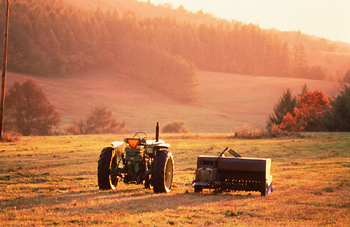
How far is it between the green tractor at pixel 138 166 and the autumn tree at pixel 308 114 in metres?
31.0

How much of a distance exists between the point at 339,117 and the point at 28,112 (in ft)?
105

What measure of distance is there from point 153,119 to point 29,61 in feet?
109

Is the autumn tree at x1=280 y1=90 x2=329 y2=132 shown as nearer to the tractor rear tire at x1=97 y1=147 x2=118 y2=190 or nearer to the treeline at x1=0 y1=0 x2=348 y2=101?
the tractor rear tire at x1=97 y1=147 x2=118 y2=190

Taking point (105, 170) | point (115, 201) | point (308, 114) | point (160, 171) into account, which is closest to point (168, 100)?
point (308, 114)

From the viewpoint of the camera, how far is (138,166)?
1245 cm

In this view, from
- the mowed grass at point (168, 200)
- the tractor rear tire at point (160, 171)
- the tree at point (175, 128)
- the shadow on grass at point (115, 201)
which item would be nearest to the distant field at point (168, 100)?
the tree at point (175, 128)

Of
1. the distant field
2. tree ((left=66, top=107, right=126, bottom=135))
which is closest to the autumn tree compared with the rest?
the distant field

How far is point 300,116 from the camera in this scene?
144ft

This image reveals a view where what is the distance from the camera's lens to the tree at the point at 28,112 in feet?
166

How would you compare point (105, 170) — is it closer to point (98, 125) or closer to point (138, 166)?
point (138, 166)

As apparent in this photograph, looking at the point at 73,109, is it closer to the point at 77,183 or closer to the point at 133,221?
the point at 77,183

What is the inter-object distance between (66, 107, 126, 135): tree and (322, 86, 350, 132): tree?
2466 cm

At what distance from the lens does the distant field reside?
72625mm

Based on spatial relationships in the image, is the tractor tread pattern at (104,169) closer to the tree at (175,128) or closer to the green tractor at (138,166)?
the green tractor at (138,166)
